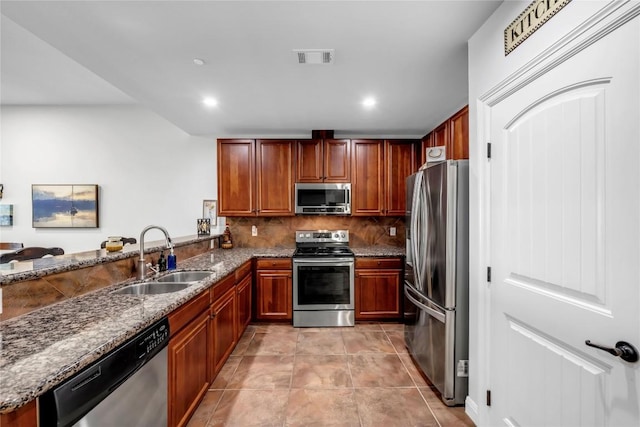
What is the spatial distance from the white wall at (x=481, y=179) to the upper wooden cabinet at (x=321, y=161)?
206 cm

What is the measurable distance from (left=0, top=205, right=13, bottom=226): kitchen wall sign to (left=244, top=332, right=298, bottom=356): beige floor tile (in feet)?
13.3

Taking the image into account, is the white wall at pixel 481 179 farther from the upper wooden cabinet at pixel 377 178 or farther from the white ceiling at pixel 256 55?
the upper wooden cabinet at pixel 377 178

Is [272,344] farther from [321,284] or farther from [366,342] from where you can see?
[366,342]

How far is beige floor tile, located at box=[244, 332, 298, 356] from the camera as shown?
8.89 feet

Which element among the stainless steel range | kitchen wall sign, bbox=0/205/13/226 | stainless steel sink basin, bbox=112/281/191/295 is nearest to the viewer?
stainless steel sink basin, bbox=112/281/191/295

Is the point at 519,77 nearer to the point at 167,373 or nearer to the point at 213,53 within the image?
the point at 213,53

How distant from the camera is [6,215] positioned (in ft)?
12.7

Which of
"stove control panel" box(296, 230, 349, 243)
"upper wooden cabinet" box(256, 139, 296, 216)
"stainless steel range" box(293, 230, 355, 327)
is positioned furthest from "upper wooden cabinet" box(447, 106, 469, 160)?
"upper wooden cabinet" box(256, 139, 296, 216)

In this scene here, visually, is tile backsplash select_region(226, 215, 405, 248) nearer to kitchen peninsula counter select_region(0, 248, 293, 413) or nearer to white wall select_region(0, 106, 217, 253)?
white wall select_region(0, 106, 217, 253)

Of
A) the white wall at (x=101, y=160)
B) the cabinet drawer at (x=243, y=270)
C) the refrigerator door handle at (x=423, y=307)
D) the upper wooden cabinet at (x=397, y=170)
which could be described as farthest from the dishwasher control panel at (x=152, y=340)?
the upper wooden cabinet at (x=397, y=170)

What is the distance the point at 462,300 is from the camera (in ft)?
6.37

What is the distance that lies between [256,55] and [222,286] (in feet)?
6.11

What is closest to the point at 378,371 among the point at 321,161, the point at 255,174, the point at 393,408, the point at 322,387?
the point at 393,408

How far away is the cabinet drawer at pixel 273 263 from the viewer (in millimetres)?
3396
